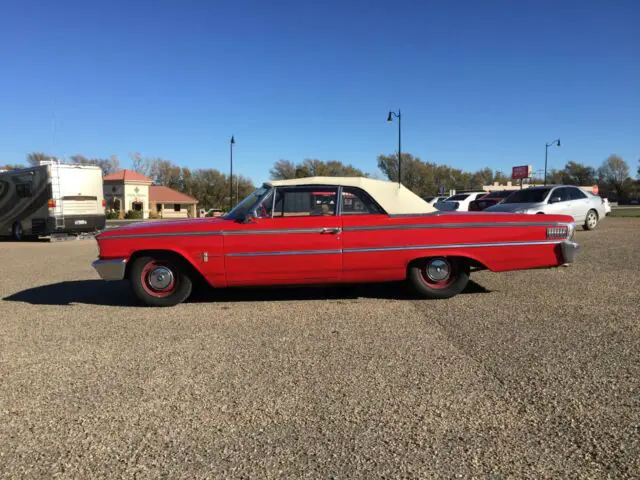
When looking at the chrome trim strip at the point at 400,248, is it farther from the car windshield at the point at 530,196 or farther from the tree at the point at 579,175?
the tree at the point at 579,175

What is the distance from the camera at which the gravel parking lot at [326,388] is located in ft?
7.47

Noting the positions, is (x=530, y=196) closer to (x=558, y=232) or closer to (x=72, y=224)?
(x=558, y=232)

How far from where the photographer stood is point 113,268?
523 cm

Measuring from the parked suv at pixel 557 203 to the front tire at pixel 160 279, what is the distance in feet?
31.8

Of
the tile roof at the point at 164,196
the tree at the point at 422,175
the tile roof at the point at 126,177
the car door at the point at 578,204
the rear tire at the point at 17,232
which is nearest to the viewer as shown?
the car door at the point at 578,204

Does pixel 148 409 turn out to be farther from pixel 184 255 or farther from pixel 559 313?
pixel 559 313

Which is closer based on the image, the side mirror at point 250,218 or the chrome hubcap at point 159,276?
the side mirror at point 250,218

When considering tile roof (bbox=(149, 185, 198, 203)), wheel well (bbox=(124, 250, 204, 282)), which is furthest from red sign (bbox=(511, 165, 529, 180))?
wheel well (bbox=(124, 250, 204, 282))

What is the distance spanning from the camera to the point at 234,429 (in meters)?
2.58

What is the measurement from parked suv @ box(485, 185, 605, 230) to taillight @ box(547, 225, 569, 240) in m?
6.96

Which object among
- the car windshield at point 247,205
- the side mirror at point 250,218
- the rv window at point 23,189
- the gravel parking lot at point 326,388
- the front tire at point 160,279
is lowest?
the gravel parking lot at point 326,388

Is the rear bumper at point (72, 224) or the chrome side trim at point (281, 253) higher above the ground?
the rear bumper at point (72, 224)

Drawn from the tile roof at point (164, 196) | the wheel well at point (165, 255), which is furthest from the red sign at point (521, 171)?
the wheel well at point (165, 255)

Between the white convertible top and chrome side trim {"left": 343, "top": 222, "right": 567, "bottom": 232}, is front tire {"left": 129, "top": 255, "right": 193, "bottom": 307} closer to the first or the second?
the white convertible top
